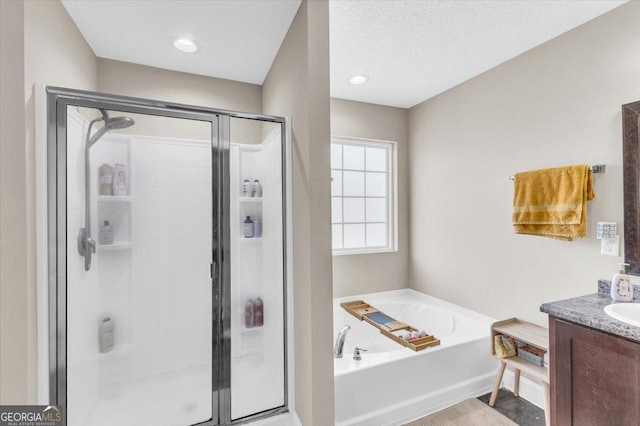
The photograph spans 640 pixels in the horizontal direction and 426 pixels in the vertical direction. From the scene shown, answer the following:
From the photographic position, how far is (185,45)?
196 centimetres

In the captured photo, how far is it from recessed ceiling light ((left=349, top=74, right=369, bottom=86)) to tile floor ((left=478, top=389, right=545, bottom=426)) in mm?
2631

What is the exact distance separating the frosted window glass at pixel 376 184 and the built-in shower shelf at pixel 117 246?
2.30 meters

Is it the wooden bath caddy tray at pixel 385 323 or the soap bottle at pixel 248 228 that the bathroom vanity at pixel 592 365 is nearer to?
the wooden bath caddy tray at pixel 385 323

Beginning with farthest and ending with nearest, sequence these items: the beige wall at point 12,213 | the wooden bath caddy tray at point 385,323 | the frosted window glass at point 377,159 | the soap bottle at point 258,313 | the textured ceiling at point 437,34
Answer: the frosted window glass at point 377,159
the wooden bath caddy tray at point 385,323
the soap bottle at point 258,313
the textured ceiling at point 437,34
the beige wall at point 12,213

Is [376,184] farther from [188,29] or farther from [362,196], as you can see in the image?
[188,29]

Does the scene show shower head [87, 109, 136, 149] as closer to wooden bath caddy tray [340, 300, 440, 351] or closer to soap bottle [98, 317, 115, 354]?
soap bottle [98, 317, 115, 354]

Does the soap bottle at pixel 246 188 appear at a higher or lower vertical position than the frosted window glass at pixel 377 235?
higher

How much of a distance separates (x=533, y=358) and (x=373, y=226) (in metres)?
1.75

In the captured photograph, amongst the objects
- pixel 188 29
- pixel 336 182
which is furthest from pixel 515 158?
pixel 188 29

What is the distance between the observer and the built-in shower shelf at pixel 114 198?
4.75ft

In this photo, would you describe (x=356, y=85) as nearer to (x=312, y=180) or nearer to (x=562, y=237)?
(x=312, y=180)

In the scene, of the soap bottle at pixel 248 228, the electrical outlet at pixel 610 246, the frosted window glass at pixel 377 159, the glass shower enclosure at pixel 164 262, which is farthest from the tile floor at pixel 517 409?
the frosted window glass at pixel 377 159

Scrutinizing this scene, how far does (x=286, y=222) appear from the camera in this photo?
1769 millimetres

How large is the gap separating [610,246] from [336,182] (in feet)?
6.84
